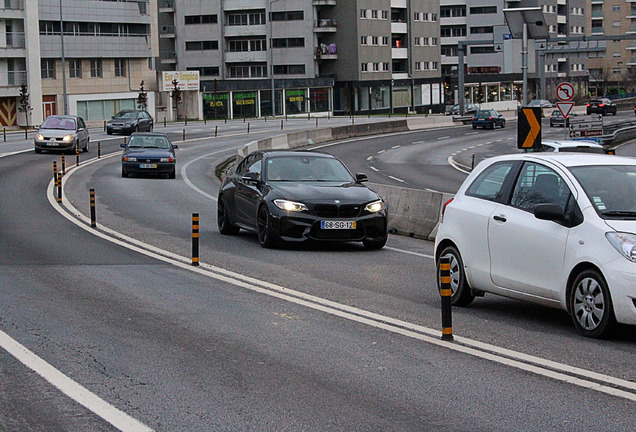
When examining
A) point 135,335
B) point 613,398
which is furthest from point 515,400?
point 135,335

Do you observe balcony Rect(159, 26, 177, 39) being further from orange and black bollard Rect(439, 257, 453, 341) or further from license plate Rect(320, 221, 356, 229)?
orange and black bollard Rect(439, 257, 453, 341)

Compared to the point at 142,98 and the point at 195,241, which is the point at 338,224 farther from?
the point at 142,98

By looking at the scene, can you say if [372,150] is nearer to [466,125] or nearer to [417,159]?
[417,159]

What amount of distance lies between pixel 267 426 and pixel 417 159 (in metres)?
43.2

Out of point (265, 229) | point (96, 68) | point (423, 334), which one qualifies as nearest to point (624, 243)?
point (423, 334)

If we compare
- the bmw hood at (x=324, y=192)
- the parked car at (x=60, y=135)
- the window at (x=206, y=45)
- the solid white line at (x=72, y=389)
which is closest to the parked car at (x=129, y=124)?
the parked car at (x=60, y=135)

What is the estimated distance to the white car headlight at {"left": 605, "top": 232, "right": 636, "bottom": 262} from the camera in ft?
26.8

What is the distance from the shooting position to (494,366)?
762 centimetres

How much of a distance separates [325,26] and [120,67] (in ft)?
88.0

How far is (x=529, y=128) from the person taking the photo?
20531 millimetres

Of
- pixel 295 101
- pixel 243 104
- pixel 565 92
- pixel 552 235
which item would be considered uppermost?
pixel 295 101

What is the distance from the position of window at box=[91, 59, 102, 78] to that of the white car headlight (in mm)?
93183

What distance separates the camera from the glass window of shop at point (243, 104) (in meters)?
107

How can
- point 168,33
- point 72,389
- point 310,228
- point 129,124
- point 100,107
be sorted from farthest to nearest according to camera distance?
point 168,33 → point 100,107 → point 129,124 → point 310,228 → point 72,389
